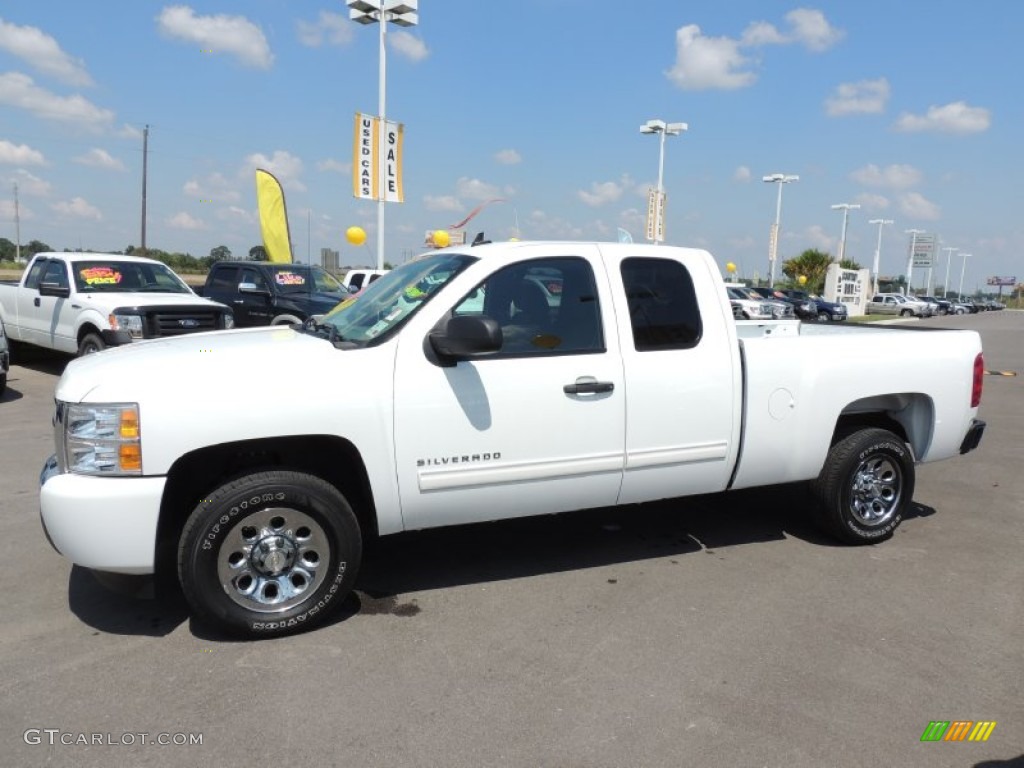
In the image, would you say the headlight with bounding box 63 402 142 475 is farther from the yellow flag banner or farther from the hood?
the yellow flag banner

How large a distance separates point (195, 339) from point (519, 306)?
181 centimetres

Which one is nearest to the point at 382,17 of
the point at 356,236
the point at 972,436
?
the point at 356,236

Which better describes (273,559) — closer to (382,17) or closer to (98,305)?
(98,305)

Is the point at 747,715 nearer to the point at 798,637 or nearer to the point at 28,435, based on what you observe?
the point at 798,637

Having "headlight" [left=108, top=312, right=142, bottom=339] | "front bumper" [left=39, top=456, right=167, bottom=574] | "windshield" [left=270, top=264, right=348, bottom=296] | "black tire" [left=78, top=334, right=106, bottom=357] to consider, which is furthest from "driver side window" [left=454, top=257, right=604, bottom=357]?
"windshield" [left=270, top=264, right=348, bottom=296]

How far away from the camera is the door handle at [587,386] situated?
3.90 metres

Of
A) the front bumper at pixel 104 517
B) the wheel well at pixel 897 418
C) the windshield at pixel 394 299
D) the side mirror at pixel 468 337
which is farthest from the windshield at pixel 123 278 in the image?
the wheel well at pixel 897 418

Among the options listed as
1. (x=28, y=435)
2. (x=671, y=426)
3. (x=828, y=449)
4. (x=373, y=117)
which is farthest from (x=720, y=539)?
(x=373, y=117)

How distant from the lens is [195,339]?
4230 mm

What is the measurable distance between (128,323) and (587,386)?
808 cm

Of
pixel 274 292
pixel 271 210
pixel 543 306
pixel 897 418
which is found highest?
pixel 271 210

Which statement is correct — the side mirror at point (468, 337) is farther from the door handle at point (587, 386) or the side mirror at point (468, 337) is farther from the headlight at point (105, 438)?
the headlight at point (105, 438)

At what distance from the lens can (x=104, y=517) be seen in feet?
10.7

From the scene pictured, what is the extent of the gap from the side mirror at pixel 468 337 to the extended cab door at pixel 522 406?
0.14 meters
